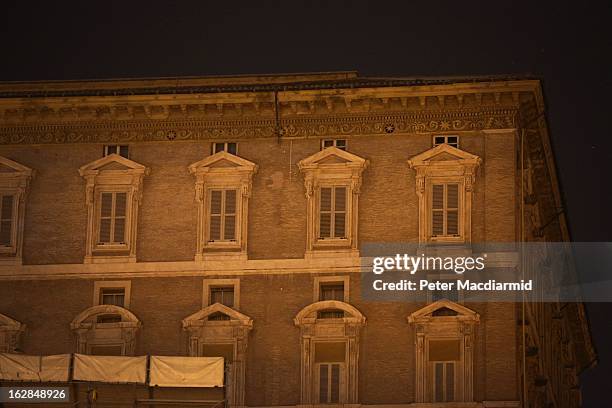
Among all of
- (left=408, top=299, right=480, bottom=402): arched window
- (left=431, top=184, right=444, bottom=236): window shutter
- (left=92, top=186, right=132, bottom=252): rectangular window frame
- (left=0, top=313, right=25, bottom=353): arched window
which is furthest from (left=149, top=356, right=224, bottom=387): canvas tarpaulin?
(left=431, top=184, right=444, bottom=236): window shutter

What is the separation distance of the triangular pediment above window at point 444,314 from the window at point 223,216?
285 inches

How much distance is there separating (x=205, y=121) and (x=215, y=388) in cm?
1026

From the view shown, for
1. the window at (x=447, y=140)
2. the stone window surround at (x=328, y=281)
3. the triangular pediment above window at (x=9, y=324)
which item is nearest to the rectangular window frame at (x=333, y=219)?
the stone window surround at (x=328, y=281)

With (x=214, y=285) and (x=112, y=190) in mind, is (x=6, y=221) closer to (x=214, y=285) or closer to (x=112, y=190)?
(x=112, y=190)

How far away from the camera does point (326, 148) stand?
59562 mm

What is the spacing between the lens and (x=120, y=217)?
6009 centimetres

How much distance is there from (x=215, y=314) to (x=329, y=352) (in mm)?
4248

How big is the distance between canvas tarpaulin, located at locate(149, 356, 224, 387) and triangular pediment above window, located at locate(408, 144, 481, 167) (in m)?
9.95

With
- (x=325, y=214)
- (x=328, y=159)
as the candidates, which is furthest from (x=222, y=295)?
(x=328, y=159)

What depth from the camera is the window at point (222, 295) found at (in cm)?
5878

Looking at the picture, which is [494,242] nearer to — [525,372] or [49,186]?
[525,372]

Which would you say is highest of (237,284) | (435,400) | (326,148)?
(326,148)

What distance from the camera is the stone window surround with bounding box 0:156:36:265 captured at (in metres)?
60.4

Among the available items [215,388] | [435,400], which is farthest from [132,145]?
[435,400]
